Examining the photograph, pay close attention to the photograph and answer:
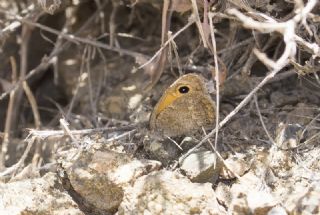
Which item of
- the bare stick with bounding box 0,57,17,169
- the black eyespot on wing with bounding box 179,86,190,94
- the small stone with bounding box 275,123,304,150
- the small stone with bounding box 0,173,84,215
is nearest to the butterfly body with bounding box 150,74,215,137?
the black eyespot on wing with bounding box 179,86,190,94

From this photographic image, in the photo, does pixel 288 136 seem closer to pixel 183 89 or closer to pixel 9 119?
pixel 183 89

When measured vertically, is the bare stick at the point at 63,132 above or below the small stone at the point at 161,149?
above

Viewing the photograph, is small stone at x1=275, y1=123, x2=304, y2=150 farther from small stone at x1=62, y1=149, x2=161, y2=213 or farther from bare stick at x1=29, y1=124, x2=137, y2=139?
bare stick at x1=29, y1=124, x2=137, y2=139

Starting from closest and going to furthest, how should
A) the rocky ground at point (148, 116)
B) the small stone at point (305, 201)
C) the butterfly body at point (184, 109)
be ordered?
the small stone at point (305, 201) → the rocky ground at point (148, 116) → the butterfly body at point (184, 109)

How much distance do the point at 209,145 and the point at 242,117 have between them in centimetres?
22

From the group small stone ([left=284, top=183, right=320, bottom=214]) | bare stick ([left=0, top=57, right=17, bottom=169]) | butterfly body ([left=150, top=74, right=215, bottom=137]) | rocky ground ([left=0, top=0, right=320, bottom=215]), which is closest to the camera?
small stone ([left=284, top=183, right=320, bottom=214])

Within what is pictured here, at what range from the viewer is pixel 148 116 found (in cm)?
200

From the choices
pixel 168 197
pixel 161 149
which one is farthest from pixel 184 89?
pixel 168 197

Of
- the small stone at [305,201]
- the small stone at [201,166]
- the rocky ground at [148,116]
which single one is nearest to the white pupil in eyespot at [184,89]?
the rocky ground at [148,116]

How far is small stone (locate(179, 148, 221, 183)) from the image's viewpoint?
1642mm

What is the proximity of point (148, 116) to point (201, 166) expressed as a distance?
0.42 metres

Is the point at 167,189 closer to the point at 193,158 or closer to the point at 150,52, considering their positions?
the point at 193,158

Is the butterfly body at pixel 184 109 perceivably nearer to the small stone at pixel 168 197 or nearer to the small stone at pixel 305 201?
the small stone at pixel 168 197

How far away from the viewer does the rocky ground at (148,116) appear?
160 cm
